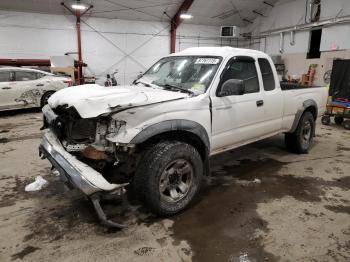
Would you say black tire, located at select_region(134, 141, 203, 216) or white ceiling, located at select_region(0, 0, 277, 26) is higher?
white ceiling, located at select_region(0, 0, 277, 26)

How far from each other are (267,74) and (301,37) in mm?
11419

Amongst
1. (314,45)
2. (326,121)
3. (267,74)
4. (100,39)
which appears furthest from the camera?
(100,39)

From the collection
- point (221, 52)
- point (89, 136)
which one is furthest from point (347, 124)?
point (89, 136)

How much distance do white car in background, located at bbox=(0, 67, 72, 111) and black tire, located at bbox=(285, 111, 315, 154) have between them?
7699 mm

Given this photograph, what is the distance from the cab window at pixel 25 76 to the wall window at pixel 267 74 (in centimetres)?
774

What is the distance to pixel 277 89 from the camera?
4.37m

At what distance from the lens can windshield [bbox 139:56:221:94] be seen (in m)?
3.42

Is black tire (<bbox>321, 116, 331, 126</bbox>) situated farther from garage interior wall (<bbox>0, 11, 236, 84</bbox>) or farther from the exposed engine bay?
garage interior wall (<bbox>0, 11, 236, 84</bbox>)

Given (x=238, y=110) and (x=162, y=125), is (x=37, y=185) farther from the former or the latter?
(x=238, y=110)

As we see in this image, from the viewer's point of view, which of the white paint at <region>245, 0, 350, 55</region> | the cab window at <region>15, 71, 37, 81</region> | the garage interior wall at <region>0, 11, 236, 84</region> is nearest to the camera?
the cab window at <region>15, 71, 37, 81</region>

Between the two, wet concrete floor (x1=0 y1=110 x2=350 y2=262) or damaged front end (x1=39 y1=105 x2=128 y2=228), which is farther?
wet concrete floor (x1=0 y1=110 x2=350 y2=262)

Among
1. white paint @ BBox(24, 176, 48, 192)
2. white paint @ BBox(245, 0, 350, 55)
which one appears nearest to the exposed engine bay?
white paint @ BBox(24, 176, 48, 192)

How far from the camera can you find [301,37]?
1387cm

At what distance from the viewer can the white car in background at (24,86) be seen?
8.59 m
